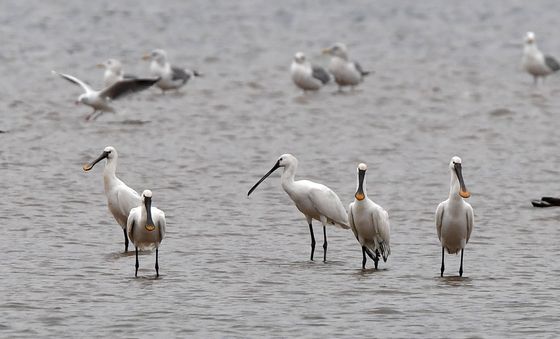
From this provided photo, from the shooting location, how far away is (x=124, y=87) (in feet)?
71.5

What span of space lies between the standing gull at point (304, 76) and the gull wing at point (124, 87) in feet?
16.6

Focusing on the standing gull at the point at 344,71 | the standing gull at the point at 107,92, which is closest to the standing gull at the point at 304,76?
the standing gull at the point at 344,71

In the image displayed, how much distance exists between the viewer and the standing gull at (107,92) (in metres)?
21.6

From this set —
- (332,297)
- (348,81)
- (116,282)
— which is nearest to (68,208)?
(116,282)

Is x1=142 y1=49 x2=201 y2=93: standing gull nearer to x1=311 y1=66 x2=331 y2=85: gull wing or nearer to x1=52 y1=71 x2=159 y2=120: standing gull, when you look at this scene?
x1=311 y1=66 x2=331 y2=85: gull wing

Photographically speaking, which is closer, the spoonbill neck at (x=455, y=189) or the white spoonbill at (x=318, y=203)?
the spoonbill neck at (x=455, y=189)

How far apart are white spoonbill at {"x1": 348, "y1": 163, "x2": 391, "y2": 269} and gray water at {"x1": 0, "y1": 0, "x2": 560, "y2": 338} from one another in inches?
8.1

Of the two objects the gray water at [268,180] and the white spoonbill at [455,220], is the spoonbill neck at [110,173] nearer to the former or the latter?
the gray water at [268,180]

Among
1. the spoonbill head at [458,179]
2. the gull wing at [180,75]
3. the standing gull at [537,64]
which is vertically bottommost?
the gull wing at [180,75]

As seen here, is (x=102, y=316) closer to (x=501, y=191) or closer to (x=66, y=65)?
(x=501, y=191)

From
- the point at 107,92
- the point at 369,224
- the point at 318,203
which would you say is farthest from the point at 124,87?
the point at 369,224

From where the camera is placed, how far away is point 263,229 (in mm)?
14781

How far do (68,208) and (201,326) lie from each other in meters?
5.55

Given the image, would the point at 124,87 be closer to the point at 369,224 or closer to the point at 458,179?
the point at 369,224
